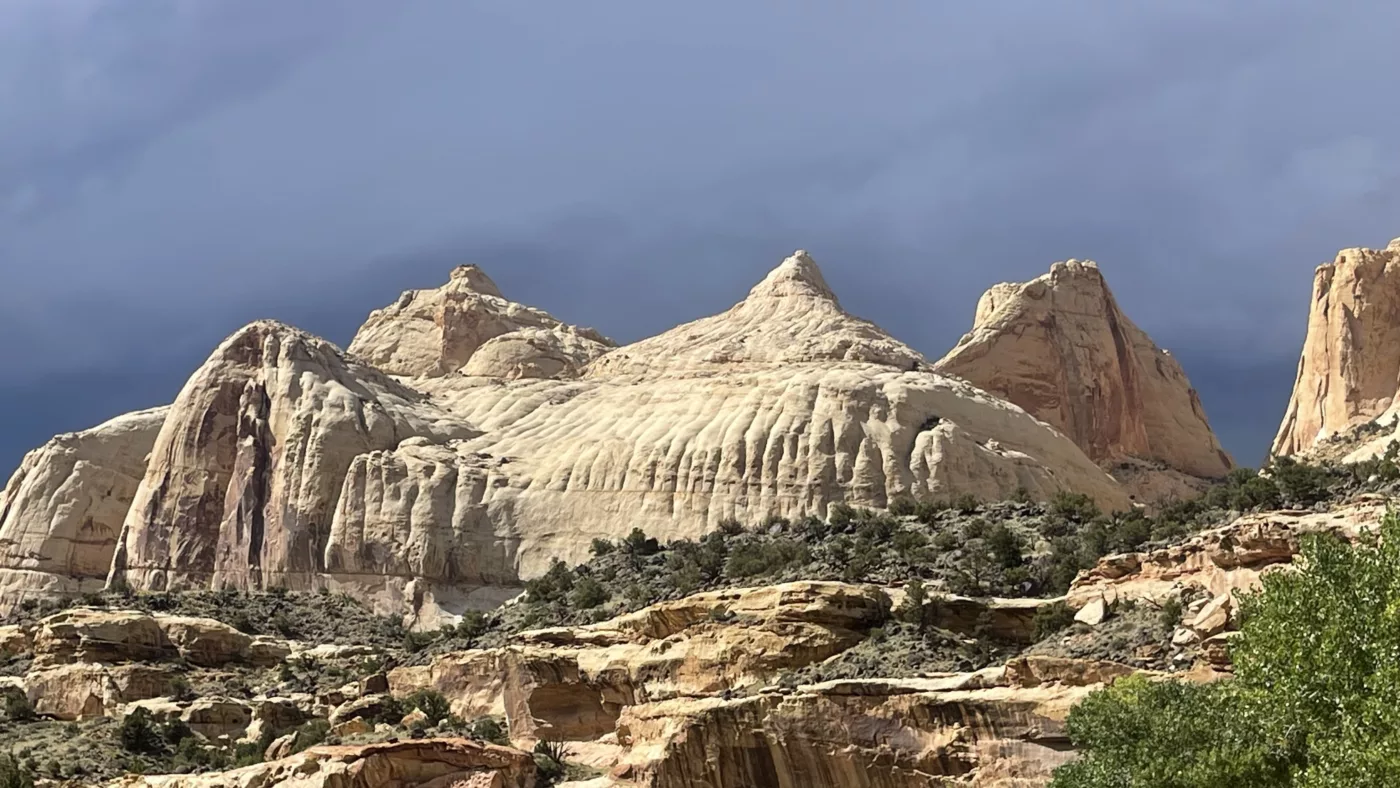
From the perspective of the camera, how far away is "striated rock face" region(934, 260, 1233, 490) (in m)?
123

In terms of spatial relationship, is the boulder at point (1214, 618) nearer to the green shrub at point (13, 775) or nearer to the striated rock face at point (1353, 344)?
the green shrub at point (13, 775)

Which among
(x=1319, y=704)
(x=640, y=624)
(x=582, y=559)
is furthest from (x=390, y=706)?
(x=1319, y=704)

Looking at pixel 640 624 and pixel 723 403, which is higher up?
pixel 723 403

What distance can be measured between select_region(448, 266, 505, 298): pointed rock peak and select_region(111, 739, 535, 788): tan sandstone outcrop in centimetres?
10471

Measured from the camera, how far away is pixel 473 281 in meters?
152

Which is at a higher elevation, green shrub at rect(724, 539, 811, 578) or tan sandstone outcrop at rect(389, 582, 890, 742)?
green shrub at rect(724, 539, 811, 578)

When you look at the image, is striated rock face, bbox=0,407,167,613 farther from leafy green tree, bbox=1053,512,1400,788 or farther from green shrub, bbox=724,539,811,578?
leafy green tree, bbox=1053,512,1400,788

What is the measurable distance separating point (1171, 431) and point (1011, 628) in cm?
8417

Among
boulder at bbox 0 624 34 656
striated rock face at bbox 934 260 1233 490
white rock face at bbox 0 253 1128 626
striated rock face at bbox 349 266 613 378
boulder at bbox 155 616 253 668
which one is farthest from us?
striated rock face at bbox 349 266 613 378

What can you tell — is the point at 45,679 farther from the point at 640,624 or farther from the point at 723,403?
the point at 723,403

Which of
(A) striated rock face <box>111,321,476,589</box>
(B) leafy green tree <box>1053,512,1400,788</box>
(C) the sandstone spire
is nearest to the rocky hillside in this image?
(B) leafy green tree <box>1053,512,1400,788</box>

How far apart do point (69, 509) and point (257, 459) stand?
15747 millimetres

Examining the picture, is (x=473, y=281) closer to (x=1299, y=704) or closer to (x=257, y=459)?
(x=257, y=459)

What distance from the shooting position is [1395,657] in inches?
1008
